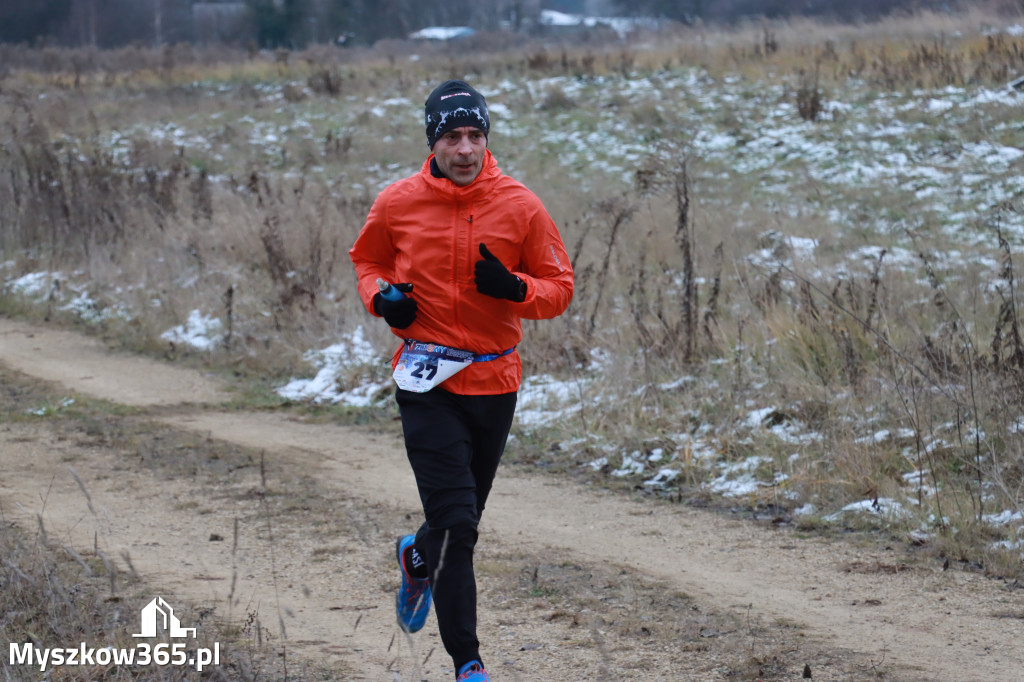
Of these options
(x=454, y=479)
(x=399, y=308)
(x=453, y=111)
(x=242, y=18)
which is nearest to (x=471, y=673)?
(x=454, y=479)

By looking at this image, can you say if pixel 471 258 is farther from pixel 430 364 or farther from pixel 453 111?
pixel 453 111

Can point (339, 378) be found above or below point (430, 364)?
below

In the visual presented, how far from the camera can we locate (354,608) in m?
4.58

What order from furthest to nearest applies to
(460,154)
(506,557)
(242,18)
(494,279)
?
(242,18) → (506,557) → (460,154) → (494,279)

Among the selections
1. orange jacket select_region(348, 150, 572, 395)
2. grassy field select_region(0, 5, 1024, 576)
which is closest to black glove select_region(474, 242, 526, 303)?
orange jacket select_region(348, 150, 572, 395)

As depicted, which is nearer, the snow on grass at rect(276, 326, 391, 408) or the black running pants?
the black running pants

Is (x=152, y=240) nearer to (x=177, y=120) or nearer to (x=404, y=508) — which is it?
(x=404, y=508)

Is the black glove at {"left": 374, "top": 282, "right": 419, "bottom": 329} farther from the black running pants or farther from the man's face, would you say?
the man's face

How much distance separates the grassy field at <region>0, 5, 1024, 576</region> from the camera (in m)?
6.27

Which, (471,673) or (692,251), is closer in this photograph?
(471,673)

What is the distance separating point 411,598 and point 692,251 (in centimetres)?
715

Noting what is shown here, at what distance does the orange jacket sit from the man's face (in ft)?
0.10

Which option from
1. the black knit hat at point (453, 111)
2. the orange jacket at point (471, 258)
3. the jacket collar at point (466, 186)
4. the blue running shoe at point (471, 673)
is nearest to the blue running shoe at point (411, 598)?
the blue running shoe at point (471, 673)

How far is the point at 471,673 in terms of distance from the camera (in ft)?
10.6
